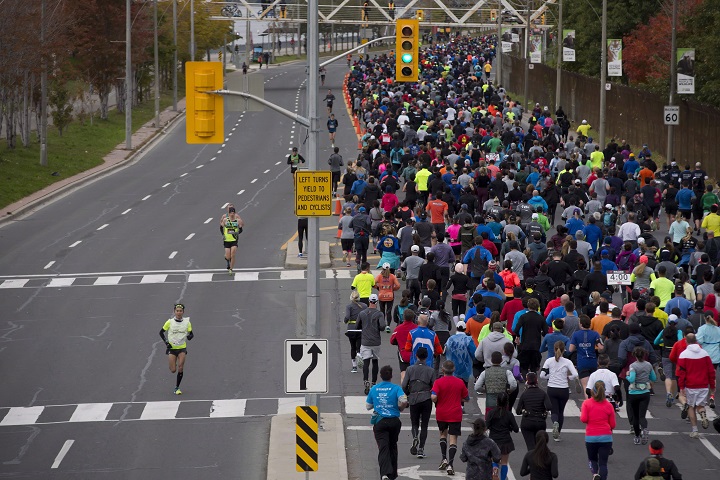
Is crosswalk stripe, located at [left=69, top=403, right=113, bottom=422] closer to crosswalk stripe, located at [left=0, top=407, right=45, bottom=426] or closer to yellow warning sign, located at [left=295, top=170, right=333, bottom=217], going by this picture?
crosswalk stripe, located at [left=0, top=407, right=45, bottom=426]

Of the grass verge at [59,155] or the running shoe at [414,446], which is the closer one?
the running shoe at [414,446]

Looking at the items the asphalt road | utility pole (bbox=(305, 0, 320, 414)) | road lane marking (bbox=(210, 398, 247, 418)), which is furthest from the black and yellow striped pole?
road lane marking (bbox=(210, 398, 247, 418))

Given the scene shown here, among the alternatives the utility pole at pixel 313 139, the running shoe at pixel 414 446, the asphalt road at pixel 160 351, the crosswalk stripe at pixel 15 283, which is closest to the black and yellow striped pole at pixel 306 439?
the asphalt road at pixel 160 351

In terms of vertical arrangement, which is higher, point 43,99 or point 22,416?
point 43,99

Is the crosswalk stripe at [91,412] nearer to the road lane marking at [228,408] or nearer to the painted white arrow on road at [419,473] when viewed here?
the road lane marking at [228,408]

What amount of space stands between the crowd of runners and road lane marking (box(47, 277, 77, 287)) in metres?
6.19

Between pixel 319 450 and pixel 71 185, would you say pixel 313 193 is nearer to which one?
pixel 319 450

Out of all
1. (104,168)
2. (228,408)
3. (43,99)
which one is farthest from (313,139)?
(43,99)

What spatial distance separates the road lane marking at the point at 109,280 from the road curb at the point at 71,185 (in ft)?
32.6

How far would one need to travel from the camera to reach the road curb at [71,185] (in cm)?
4066

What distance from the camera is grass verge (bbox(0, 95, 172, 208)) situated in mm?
46219

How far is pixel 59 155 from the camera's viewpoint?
5522cm

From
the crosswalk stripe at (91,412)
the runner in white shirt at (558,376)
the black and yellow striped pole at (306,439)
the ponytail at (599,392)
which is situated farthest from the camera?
the crosswalk stripe at (91,412)

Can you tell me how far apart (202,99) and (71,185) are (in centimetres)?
3086
